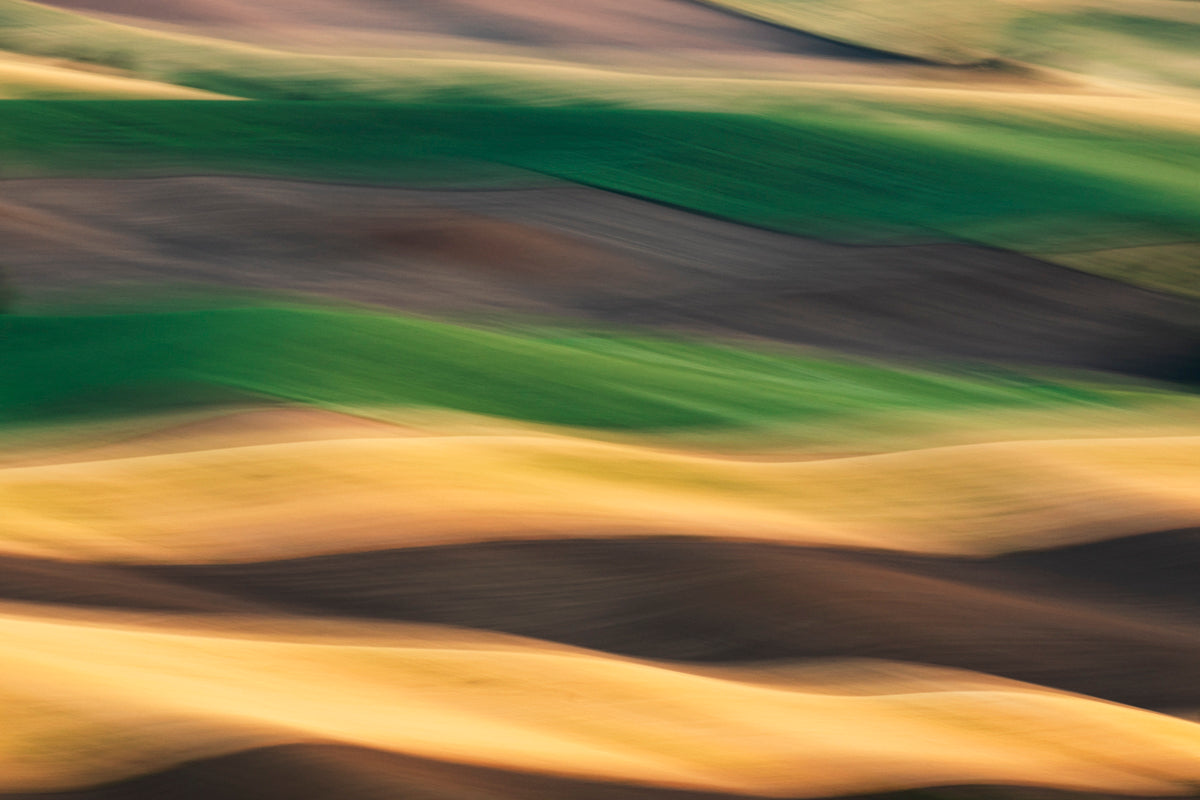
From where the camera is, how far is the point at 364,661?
311 centimetres

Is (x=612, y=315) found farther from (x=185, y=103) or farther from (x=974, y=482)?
(x=185, y=103)

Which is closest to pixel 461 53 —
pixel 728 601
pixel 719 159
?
pixel 719 159

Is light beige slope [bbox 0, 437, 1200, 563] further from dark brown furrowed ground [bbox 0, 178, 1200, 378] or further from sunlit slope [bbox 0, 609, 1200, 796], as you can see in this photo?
dark brown furrowed ground [bbox 0, 178, 1200, 378]

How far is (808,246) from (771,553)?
273cm

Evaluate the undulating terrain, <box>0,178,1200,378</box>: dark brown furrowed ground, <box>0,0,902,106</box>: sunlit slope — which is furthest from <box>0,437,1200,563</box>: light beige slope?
<box>0,0,902,106</box>: sunlit slope

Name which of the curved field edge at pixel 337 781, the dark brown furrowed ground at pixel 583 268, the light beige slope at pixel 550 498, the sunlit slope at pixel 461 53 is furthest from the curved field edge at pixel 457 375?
the sunlit slope at pixel 461 53

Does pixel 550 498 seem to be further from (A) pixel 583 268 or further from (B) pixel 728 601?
(A) pixel 583 268

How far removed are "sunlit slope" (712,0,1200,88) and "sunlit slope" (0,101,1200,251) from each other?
2.47 meters

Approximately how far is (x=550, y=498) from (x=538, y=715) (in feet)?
3.57

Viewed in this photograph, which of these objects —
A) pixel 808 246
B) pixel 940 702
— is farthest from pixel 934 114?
pixel 940 702

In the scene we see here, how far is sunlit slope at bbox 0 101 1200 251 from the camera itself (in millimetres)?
6547

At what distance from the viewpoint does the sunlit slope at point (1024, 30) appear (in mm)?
9844

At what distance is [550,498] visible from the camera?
12.9ft

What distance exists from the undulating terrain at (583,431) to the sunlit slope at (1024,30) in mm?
1129
